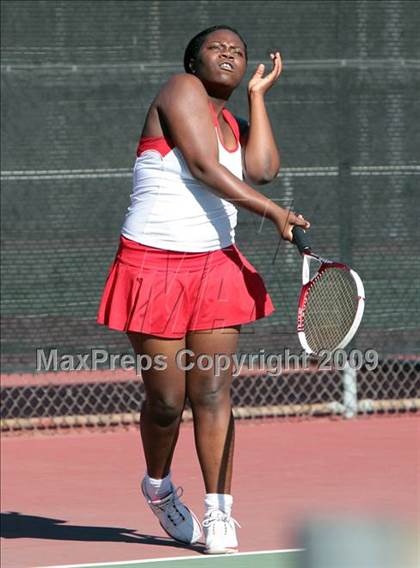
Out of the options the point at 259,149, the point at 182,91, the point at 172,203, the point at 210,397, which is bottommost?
the point at 210,397

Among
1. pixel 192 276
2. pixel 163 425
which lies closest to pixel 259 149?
pixel 192 276

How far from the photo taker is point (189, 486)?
5.28 metres

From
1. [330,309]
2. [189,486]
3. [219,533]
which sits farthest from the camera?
[189,486]

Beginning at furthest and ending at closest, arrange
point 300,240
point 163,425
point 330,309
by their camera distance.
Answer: point 163,425 < point 330,309 < point 300,240

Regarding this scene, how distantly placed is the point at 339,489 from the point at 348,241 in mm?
1975

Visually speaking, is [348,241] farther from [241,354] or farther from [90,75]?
[90,75]

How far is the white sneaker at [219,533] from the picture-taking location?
12.7ft

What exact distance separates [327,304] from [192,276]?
47 centimetres

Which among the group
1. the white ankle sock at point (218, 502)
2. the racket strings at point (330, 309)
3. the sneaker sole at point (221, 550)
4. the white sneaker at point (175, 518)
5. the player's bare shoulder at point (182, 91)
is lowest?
the sneaker sole at point (221, 550)

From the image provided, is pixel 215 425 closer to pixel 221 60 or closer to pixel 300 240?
pixel 300 240

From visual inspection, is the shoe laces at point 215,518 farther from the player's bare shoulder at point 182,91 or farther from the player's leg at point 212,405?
the player's bare shoulder at point 182,91

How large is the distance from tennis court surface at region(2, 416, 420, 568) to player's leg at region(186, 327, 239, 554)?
113 mm

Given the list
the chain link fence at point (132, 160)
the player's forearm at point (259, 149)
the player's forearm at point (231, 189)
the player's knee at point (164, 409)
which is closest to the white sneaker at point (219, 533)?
the player's knee at point (164, 409)

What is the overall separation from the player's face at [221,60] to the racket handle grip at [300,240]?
0.59 metres
